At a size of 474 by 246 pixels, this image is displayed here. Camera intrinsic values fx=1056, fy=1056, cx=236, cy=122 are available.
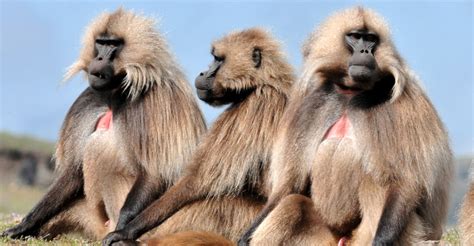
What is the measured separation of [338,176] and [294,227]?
468 mm

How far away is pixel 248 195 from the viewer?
8.30 metres

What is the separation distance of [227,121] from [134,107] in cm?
85

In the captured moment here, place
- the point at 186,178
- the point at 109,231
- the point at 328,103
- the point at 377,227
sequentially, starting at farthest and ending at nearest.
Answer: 1. the point at 109,231
2. the point at 186,178
3. the point at 328,103
4. the point at 377,227

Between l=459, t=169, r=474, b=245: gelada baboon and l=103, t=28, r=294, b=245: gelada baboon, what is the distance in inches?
59.1

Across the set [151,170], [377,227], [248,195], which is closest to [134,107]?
[151,170]

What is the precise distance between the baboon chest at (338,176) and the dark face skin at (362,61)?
33cm

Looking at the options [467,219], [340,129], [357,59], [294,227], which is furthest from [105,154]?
[467,219]

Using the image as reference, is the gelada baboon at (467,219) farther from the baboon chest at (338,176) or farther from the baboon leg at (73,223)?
the baboon leg at (73,223)

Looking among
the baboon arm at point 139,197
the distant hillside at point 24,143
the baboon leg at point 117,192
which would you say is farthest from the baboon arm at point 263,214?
the distant hillside at point 24,143

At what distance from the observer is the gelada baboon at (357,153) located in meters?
7.12

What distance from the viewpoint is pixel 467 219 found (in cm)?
771

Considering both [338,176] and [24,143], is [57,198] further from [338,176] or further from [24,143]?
[24,143]

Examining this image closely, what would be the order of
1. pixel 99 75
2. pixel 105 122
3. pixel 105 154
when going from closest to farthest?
pixel 99 75 → pixel 105 154 → pixel 105 122

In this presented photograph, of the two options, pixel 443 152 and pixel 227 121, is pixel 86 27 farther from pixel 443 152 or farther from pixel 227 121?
pixel 443 152
